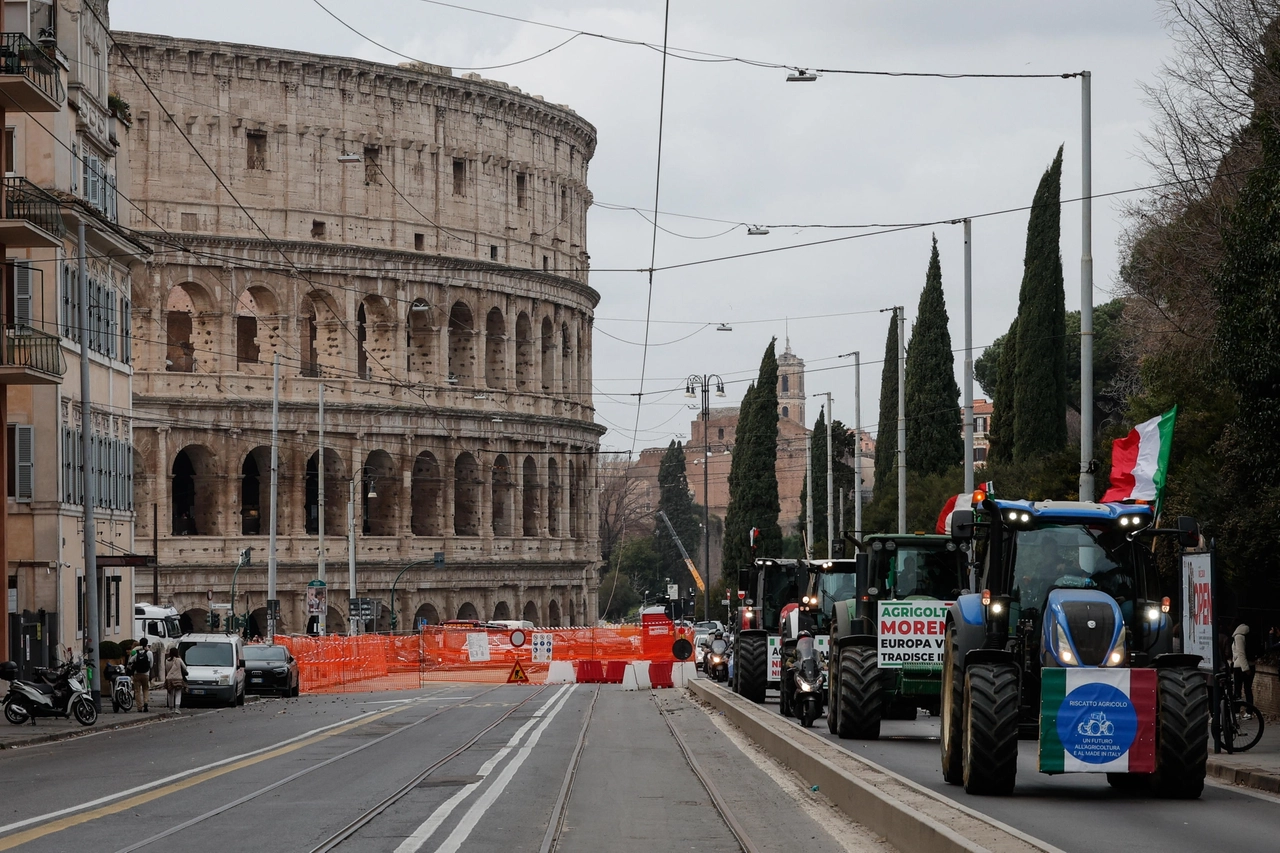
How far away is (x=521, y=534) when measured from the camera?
273 feet

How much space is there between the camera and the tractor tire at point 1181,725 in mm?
13266

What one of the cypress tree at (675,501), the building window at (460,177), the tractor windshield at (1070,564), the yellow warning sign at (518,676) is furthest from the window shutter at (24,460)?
the cypress tree at (675,501)

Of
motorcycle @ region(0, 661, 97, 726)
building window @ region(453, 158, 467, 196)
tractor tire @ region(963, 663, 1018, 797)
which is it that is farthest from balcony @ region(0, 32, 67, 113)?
building window @ region(453, 158, 467, 196)

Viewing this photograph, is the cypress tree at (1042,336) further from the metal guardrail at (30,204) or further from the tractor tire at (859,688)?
the tractor tire at (859,688)

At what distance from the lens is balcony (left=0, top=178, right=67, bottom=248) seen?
100 ft

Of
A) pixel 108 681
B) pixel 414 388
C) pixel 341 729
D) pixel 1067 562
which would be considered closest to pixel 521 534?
pixel 414 388

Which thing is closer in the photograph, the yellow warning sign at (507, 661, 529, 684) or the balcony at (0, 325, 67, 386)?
the balcony at (0, 325, 67, 386)

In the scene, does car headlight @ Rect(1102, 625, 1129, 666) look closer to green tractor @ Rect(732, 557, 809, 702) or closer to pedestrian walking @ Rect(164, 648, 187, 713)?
green tractor @ Rect(732, 557, 809, 702)

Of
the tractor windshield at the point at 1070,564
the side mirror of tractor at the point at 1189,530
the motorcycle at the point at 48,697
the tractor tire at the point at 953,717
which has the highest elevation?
the side mirror of tractor at the point at 1189,530

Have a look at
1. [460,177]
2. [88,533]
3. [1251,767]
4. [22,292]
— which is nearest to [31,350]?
[22,292]

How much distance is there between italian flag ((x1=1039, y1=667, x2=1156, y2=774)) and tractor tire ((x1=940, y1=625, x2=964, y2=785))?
3.93ft

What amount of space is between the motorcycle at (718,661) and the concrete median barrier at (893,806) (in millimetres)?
26355

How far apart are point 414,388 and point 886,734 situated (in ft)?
186

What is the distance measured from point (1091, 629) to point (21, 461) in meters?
27.9
